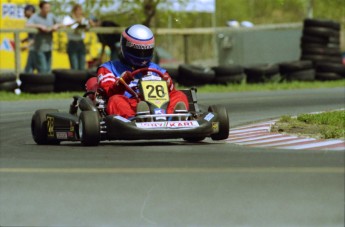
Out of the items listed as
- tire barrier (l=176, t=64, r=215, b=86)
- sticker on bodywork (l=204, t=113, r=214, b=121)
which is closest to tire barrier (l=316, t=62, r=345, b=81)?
tire barrier (l=176, t=64, r=215, b=86)

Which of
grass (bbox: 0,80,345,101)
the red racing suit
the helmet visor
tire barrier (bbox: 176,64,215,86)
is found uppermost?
the helmet visor

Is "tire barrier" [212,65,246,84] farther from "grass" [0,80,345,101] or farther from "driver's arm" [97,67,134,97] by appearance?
"driver's arm" [97,67,134,97]

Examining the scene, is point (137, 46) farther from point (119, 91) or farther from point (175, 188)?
point (175, 188)

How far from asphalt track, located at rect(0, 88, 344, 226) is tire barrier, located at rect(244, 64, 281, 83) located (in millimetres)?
11570

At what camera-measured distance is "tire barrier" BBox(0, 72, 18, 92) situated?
60.0 feet

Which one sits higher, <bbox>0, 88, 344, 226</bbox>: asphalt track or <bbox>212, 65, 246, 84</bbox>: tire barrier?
<bbox>0, 88, 344, 226</bbox>: asphalt track

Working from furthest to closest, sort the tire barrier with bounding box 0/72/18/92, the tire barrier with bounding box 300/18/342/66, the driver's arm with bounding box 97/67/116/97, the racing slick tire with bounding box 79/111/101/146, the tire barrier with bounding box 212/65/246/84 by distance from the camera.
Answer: the tire barrier with bounding box 300/18/342/66, the tire barrier with bounding box 212/65/246/84, the tire barrier with bounding box 0/72/18/92, the driver's arm with bounding box 97/67/116/97, the racing slick tire with bounding box 79/111/101/146

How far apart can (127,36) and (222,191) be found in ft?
14.9

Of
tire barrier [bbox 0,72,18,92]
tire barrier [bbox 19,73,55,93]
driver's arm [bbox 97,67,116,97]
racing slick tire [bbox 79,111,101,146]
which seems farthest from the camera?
tire barrier [bbox 0,72,18,92]

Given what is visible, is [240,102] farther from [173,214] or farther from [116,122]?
[173,214]

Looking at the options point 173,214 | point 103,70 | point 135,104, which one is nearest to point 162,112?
point 135,104

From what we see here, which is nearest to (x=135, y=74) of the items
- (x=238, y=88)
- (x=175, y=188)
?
(x=175, y=188)

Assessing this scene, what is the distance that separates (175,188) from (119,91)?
156 inches

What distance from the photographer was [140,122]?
368 inches
